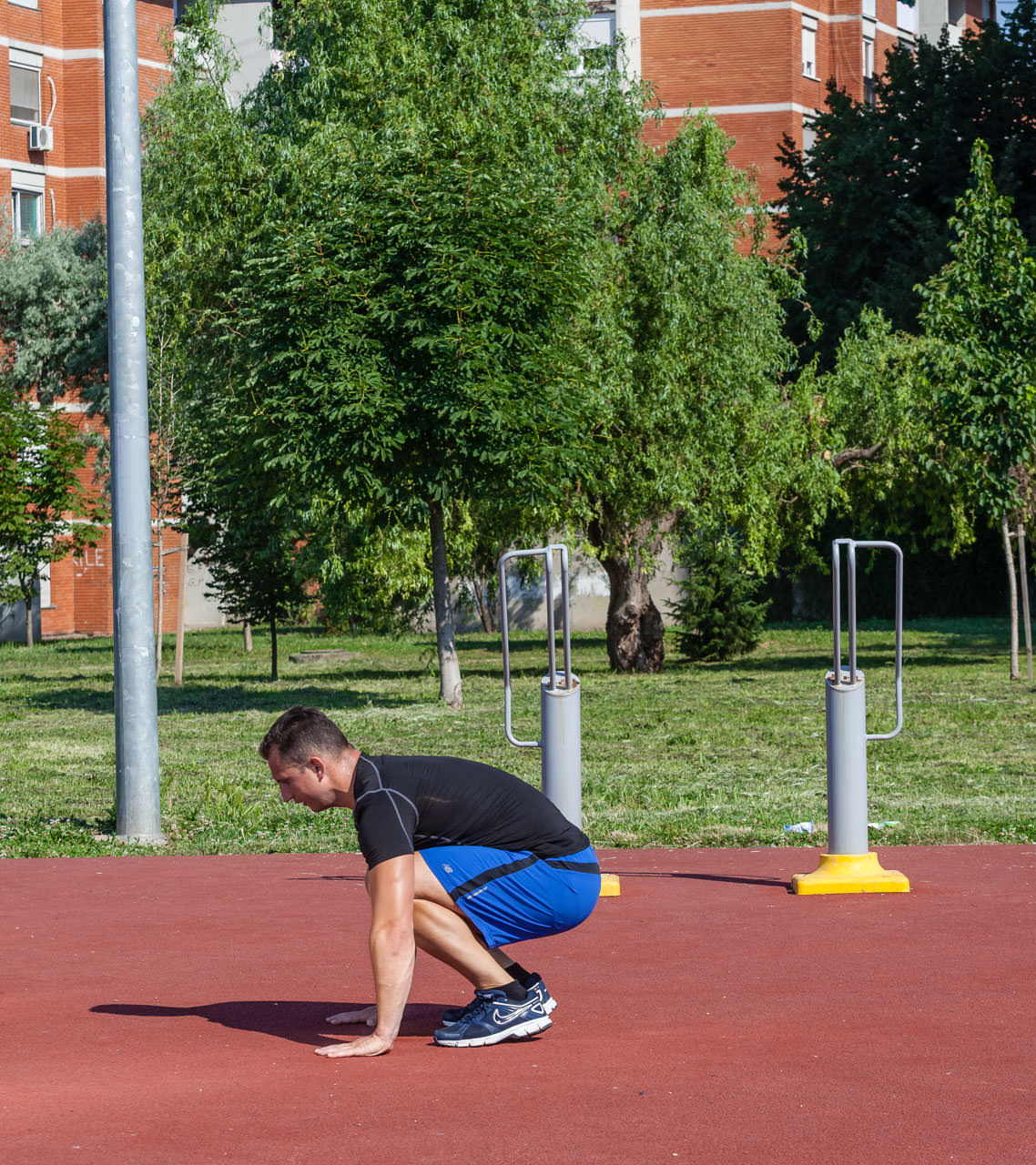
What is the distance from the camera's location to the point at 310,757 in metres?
4.85

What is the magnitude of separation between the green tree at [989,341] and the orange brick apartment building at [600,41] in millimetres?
22676

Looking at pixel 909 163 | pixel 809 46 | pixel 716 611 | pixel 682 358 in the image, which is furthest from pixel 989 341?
pixel 809 46

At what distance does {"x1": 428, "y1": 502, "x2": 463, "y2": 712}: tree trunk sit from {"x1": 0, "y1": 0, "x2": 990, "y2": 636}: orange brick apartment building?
26002mm

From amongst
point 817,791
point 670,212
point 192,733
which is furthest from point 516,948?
point 670,212

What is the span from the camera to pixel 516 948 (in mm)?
6762

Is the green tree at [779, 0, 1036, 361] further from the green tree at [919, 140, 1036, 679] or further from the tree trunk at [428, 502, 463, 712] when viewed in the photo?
the tree trunk at [428, 502, 463, 712]

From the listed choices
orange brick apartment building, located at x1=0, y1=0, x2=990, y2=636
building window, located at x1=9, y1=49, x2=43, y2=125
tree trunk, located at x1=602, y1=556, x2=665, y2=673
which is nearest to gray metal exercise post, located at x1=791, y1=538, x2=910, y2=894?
tree trunk, located at x1=602, y1=556, x2=665, y2=673

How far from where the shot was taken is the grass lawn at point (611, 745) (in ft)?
34.4

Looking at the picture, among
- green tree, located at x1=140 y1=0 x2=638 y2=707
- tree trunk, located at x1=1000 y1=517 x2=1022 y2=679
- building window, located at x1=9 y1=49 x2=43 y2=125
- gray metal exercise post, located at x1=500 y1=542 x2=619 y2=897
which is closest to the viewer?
gray metal exercise post, located at x1=500 y1=542 x2=619 y2=897

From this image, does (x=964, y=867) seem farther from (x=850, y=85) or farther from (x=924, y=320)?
(x=850, y=85)

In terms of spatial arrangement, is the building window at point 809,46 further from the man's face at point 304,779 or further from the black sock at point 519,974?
the man's face at point 304,779

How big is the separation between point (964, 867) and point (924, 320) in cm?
1668

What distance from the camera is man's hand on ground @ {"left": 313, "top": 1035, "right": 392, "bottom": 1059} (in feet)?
16.1

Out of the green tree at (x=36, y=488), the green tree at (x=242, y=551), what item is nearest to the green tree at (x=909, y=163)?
the green tree at (x=242, y=551)
